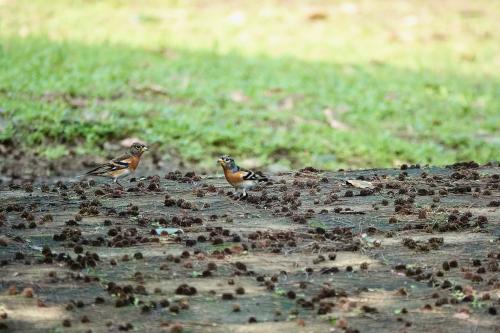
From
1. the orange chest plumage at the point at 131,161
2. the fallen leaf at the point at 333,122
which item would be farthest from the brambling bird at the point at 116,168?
the fallen leaf at the point at 333,122

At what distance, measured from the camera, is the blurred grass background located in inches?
471

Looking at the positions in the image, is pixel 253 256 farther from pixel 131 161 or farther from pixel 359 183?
pixel 131 161

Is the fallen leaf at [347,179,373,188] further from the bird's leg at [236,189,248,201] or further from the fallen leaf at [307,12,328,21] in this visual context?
the fallen leaf at [307,12,328,21]

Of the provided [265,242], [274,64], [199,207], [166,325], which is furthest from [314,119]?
[166,325]

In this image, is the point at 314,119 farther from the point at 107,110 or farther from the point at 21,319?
the point at 21,319

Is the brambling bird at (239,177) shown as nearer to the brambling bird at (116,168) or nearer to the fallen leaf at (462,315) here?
the brambling bird at (116,168)

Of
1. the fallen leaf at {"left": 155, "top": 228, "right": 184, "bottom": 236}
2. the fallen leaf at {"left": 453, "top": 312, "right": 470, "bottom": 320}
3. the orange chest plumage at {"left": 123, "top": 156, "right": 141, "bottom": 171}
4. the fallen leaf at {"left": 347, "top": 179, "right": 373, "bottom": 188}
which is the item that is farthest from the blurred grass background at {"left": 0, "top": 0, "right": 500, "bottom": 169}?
the fallen leaf at {"left": 453, "top": 312, "right": 470, "bottom": 320}

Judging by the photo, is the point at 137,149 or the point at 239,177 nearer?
the point at 239,177

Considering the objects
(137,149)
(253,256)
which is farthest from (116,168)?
(253,256)

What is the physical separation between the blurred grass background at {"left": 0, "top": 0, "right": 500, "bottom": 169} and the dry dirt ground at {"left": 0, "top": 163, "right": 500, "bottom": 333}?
10.8 feet

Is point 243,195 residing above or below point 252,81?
below

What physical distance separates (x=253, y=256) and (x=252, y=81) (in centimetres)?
798

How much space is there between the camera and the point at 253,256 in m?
6.40

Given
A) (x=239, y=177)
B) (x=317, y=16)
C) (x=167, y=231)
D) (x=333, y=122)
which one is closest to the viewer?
(x=167, y=231)
